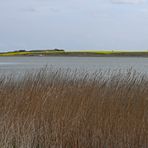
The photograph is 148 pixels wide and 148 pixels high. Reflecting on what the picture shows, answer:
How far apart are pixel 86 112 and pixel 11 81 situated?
128 inches

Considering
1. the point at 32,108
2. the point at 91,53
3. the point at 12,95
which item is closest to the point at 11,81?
the point at 12,95

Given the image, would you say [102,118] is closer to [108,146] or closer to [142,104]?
[108,146]

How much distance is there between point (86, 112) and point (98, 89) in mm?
1461

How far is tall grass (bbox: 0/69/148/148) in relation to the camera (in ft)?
17.7

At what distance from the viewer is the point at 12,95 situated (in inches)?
273

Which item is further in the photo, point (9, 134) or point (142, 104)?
point (142, 104)

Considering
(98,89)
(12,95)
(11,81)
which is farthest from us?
(11,81)

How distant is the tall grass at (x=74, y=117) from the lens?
539 cm

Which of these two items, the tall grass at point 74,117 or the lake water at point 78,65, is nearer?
the tall grass at point 74,117

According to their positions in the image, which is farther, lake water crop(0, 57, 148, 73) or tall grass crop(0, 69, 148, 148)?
lake water crop(0, 57, 148, 73)

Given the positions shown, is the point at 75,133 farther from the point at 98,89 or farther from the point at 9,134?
the point at 98,89

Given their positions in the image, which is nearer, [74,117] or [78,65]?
[74,117]

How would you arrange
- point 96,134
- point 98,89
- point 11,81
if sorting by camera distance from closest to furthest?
point 96,134 < point 98,89 < point 11,81

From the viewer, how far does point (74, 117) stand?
19.1ft
